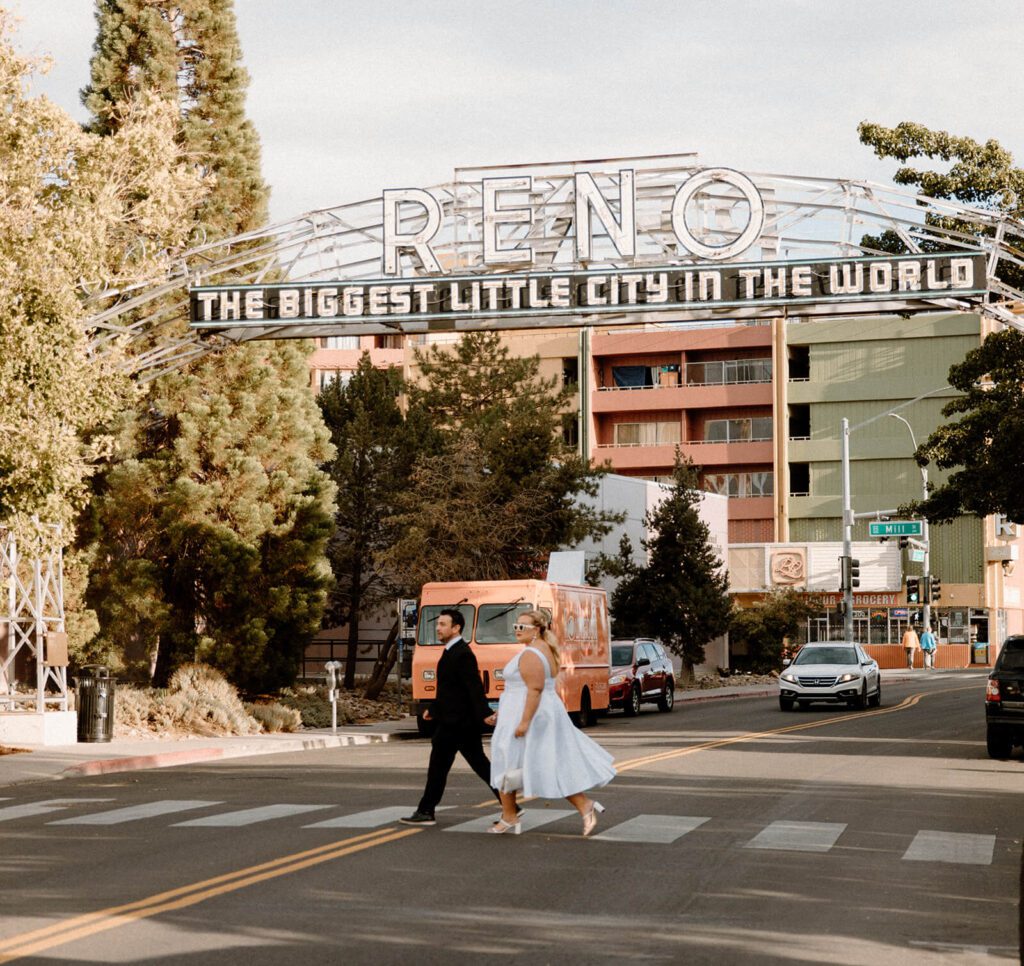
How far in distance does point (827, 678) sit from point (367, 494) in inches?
505

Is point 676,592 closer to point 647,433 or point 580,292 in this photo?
point 580,292

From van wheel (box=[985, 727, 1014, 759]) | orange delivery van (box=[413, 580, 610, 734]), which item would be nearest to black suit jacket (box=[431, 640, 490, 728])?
van wheel (box=[985, 727, 1014, 759])

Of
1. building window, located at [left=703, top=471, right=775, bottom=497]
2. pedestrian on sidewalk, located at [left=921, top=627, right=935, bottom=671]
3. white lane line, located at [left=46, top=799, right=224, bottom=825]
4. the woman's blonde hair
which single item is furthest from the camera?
building window, located at [left=703, top=471, right=775, bottom=497]

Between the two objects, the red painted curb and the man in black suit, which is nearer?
the man in black suit

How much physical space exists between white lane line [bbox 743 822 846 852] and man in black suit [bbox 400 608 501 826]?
239cm

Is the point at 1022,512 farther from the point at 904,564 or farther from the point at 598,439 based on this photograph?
the point at 598,439

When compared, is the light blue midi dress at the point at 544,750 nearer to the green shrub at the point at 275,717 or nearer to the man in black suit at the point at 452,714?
the man in black suit at the point at 452,714

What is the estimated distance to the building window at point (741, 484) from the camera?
87688 millimetres

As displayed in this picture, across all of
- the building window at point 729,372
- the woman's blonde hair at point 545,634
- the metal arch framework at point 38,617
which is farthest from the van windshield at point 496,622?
the building window at point 729,372

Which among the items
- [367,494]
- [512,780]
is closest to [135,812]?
[512,780]

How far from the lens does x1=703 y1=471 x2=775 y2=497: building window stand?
288 feet

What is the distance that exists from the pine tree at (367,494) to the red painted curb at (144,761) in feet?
54.3

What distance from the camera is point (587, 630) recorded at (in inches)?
1206

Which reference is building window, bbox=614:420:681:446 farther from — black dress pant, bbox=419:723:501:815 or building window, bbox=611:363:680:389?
black dress pant, bbox=419:723:501:815
